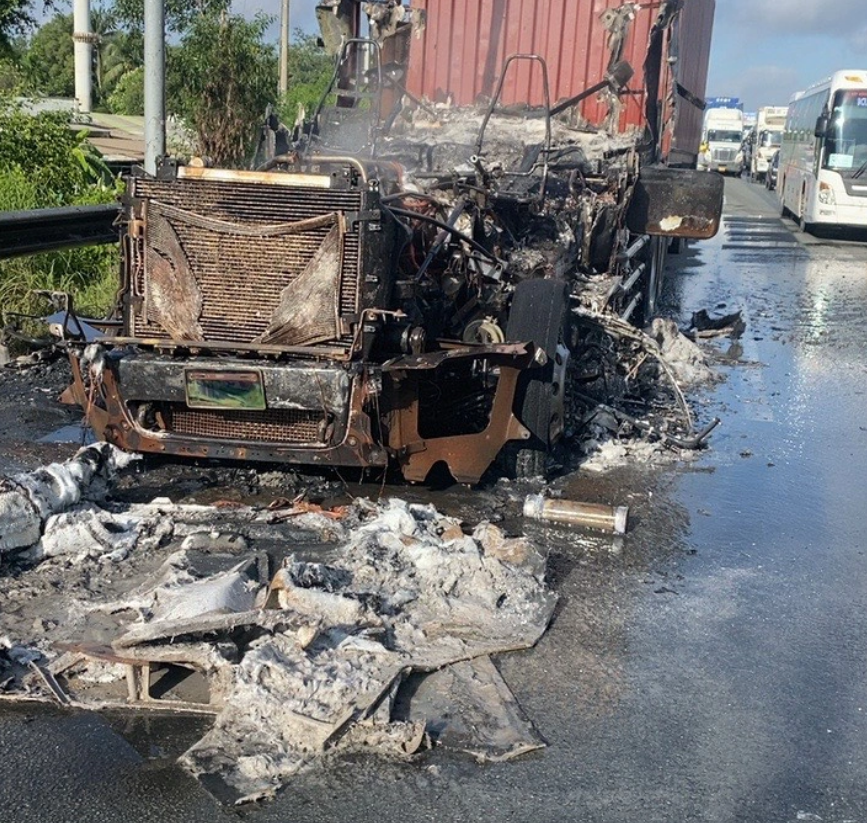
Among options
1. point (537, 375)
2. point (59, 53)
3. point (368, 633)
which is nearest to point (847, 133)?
point (537, 375)

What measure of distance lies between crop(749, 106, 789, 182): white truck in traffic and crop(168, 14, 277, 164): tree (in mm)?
29015

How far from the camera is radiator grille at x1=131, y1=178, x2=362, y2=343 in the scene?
5.58 metres

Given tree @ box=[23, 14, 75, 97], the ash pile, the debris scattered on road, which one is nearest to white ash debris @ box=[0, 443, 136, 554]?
the ash pile

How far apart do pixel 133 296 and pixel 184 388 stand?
0.66 metres

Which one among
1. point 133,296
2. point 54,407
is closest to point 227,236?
point 133,296

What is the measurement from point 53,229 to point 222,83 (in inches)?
471

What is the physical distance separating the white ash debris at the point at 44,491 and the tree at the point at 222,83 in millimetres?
12065

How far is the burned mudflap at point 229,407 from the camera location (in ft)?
17.9

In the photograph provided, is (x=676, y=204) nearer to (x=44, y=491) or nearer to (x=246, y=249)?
(x=246, y=249)

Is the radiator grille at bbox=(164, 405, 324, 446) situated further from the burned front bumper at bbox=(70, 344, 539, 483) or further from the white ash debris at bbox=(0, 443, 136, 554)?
the white ash debris at bbox=(0, 443, 136, 554)

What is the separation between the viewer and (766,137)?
1820 inches

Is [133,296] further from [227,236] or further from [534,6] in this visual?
[534,6]

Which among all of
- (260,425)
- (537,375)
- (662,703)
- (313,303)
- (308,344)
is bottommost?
(662,703)

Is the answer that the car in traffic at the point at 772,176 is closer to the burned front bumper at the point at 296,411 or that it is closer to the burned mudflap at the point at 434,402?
the burned mudflap at the point at 434,402
